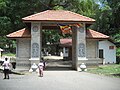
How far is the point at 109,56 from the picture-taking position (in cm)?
4631

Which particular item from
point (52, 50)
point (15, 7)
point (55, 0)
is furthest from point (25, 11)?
point (52, 50)

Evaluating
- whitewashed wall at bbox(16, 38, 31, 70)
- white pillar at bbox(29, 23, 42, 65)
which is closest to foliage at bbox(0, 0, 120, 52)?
whitewashed wall at bbox(16, 38, 31, 70)

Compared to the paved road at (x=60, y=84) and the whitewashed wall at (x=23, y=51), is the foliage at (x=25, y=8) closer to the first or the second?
the whitewashed wall at (x=23, y=51)

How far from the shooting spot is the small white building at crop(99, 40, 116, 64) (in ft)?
151

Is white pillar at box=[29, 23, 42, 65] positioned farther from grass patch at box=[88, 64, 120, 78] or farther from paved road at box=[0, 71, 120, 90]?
paved road at box=[0, 71, 120, 90]

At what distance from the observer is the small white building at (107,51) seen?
1811 inches

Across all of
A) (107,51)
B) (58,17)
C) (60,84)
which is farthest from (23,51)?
(107,51)

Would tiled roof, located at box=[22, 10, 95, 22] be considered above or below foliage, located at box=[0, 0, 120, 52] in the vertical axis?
below

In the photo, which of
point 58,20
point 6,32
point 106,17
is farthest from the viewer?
point 106,17

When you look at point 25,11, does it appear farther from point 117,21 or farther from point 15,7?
point 117,21

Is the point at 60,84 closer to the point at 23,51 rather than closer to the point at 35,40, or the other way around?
the point at 35,40

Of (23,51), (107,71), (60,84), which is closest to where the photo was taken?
(60,84)

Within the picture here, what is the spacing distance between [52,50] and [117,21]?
41.2 metres

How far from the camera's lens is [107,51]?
152ft
